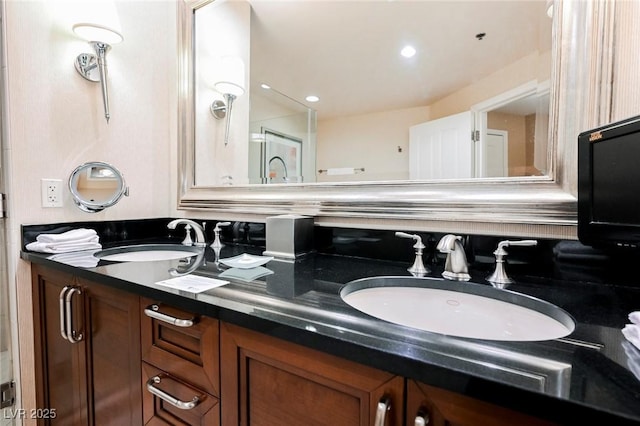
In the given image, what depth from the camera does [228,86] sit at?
1531 millimetres

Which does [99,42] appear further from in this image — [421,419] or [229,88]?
[421,419]

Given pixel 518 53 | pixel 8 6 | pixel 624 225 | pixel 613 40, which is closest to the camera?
pixel 624 225

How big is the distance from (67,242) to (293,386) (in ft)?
3.72

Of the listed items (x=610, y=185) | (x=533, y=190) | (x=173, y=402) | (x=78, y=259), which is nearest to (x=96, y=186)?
(x=78, y=259)

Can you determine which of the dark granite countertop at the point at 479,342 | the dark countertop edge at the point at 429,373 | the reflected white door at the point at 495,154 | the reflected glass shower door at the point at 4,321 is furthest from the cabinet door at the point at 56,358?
the reflected white door at the point at 495,154

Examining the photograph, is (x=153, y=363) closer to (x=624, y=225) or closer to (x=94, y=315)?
(x=94, y=315)

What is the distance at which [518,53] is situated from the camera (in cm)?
92

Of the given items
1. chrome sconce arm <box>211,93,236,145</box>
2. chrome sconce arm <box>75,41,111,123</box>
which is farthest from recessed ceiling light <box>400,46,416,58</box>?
chrome sconce arm <box>75,41,111,123</box>

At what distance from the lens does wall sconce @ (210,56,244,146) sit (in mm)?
1492

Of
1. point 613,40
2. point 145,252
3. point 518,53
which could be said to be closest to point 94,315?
point 145,252

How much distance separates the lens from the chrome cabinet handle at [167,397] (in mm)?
704

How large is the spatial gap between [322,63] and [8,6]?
118 centimetres

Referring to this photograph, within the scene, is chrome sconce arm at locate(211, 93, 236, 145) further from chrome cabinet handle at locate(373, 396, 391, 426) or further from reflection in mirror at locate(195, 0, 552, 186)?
chrome cabinet handle at locate(373, 396, 391, 426)

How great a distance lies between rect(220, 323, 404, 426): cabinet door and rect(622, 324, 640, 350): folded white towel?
345 millimetres
